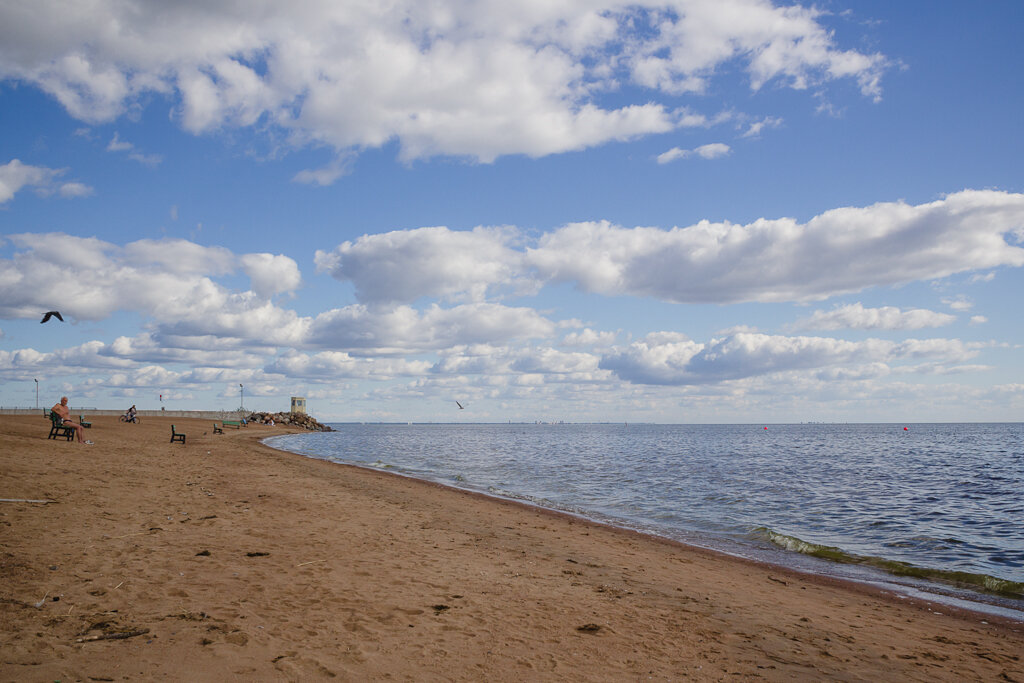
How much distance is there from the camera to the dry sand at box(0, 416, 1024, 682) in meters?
5.65

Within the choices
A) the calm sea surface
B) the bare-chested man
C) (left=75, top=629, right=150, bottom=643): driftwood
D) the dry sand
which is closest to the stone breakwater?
the calm sea surface

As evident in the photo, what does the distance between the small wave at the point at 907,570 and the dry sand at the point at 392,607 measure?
7.81ft

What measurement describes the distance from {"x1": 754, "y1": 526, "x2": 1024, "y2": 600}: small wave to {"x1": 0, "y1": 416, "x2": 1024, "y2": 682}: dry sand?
238 cm

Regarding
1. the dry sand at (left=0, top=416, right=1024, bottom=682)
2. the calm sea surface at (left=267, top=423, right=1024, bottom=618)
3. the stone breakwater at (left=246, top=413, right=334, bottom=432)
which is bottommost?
the stone breakwater at (left=246, top=413, right=334, bottom=432)

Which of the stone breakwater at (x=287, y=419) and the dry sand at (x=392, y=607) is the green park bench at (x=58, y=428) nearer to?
the dry sand at (x=392, y=607)

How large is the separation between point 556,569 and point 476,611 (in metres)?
3.16

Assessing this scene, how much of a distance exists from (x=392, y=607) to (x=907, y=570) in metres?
11.9

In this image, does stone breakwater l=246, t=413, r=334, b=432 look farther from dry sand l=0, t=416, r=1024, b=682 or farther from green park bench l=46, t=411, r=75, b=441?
dry sand l=0, t=416, r=1024, b=682

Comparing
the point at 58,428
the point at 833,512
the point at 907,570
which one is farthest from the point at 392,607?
the point at 58,428

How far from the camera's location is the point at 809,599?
10172 millimetres

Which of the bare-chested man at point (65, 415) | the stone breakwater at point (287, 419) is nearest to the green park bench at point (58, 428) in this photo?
the bare-chested man at point (65, 415)

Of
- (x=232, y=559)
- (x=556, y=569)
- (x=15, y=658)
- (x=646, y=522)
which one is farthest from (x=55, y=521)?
(x=646, y=522)

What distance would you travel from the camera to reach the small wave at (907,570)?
11.5 m

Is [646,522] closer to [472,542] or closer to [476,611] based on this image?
[472,542]
